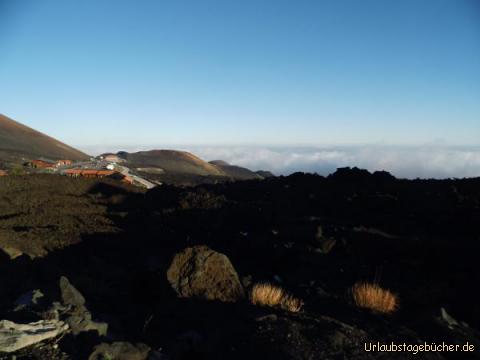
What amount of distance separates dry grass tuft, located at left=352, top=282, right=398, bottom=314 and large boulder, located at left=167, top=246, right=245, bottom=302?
80.2 inches

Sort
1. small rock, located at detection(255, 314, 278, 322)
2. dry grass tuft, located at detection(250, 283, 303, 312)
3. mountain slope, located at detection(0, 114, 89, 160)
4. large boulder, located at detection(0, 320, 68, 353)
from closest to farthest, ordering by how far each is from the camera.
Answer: large boulder, located at detection(0, 320, 68, 353), small rock, located at detection(255, 314, 278, 322), dry grass tuft, located at detection(250, 283, 303, 312), mountain slope, located at detection(0, 114, 89, 160)

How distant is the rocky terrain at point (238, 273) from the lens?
18.5ft

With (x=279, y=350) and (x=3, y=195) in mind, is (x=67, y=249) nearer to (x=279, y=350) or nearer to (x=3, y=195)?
(x=279, y=350)

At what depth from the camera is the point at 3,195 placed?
19906 mm

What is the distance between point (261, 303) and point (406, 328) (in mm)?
2288

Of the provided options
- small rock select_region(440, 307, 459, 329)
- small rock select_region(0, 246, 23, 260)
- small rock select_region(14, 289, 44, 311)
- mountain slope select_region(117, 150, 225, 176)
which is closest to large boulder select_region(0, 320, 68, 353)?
small rock select_region(14, 289, 44, 311)

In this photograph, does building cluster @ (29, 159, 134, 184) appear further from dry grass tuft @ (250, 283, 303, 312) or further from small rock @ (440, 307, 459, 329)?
small rock @ (440, 307, 459, 329)

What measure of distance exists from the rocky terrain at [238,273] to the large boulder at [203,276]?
2cm

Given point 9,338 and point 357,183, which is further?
point 357,183

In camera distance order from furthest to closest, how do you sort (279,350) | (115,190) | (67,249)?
1. (115,190)
2. (67,249)
3. (279,350)

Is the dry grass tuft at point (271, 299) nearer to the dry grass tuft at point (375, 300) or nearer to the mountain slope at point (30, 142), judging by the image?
→ the dry grass tuft at point (375, 300)

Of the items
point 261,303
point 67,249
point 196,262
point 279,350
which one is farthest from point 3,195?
point 279,350

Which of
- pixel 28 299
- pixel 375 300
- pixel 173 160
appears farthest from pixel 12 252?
pixel 173 160

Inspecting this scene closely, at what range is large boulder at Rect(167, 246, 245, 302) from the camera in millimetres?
7242
